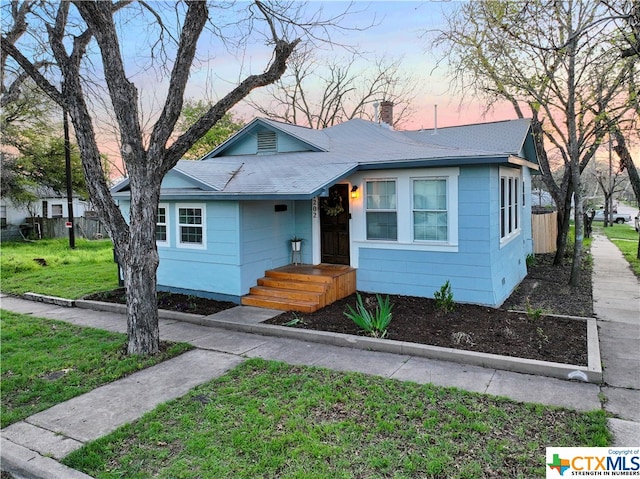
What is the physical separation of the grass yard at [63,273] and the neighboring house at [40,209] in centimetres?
952

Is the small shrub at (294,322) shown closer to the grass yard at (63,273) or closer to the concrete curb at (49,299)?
the concrete curb at (49,299)

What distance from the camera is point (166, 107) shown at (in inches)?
237

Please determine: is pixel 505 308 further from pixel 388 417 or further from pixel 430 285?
pixel 388 417

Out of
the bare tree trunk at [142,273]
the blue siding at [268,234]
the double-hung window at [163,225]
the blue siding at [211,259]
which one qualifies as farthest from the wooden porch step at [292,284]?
the bare tree trunk at [142,273]

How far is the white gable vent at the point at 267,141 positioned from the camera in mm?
11648

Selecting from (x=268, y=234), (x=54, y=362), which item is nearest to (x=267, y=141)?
(x=268, y=234)

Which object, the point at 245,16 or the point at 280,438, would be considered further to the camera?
the point at 245,16

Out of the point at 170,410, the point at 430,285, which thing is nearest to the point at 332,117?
the point at 430,285

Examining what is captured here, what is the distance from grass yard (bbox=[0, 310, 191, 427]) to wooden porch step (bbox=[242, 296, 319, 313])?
230 centimetres

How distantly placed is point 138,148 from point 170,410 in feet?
11.7

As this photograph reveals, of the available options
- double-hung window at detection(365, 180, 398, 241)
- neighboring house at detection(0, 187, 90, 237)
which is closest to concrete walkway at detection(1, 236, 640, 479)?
double-hung window at detection(365, 180, 398, 241)

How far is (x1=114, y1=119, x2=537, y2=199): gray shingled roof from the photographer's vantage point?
830 centimetres

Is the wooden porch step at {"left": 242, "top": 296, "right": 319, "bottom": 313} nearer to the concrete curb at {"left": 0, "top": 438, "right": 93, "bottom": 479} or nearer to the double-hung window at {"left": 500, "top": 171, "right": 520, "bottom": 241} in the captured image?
the double-hung window at {"left": 500, "top": 171, "right": 520, "bottom": 241}

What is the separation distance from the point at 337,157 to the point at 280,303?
12.4ft
